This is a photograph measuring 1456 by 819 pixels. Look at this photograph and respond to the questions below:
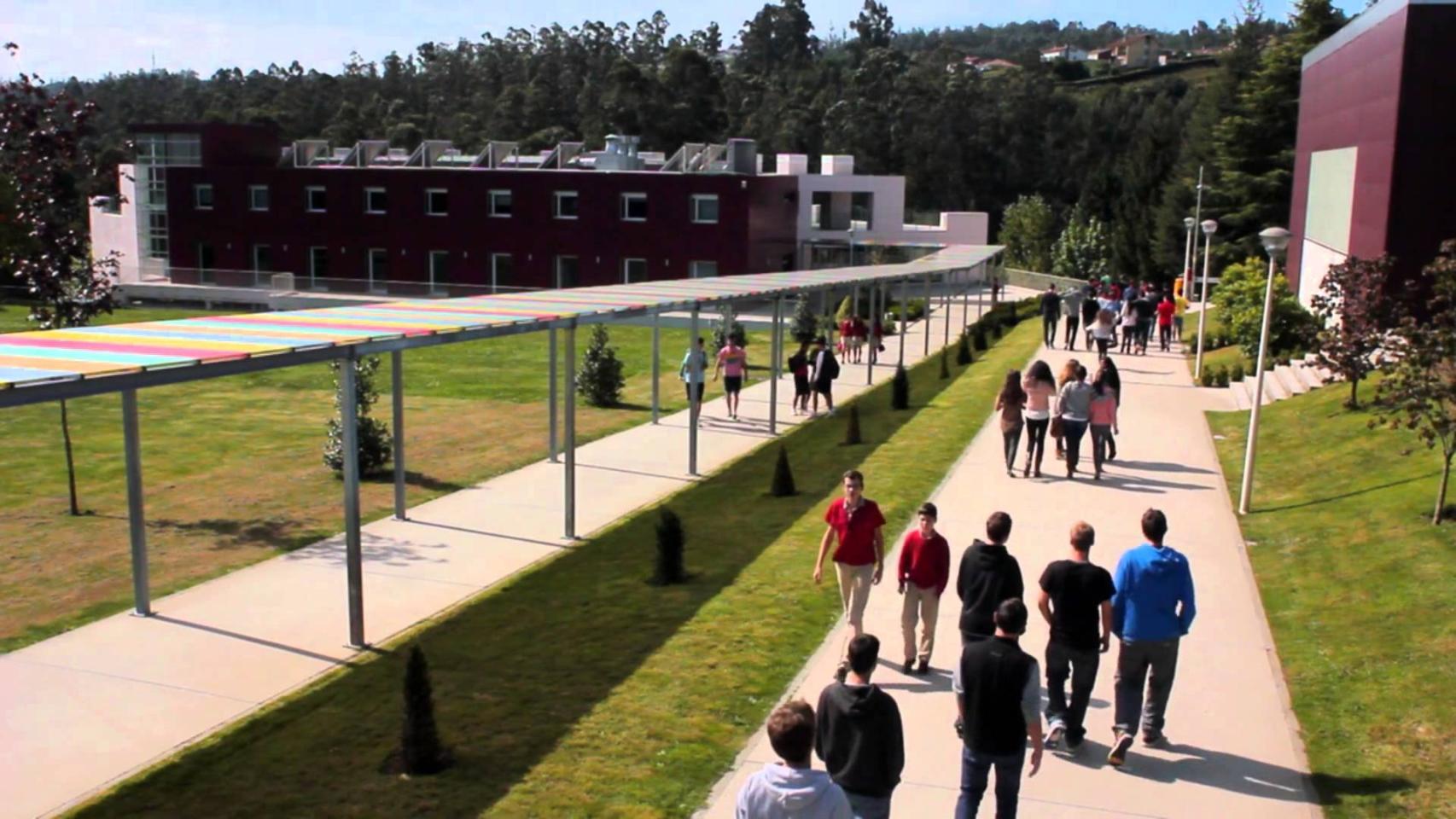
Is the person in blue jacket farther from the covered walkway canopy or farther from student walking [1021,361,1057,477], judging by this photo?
student walking [1021,361,1057,477]

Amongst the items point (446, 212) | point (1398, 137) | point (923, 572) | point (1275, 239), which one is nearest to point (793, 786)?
point (923, 572)

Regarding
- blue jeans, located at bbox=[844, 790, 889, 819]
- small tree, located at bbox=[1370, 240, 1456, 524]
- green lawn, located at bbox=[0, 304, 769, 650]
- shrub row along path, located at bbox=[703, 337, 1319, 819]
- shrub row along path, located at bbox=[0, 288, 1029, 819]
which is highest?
small tree, located at bbox=[1370, 240, 1456, 524]

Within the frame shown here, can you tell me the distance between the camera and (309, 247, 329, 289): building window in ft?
198

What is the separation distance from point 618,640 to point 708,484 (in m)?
7.31

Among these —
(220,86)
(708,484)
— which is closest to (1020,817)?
(708,484)

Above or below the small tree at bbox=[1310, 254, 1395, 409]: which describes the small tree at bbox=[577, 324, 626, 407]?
below

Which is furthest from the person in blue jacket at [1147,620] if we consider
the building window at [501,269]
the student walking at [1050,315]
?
the building window at [501,269]

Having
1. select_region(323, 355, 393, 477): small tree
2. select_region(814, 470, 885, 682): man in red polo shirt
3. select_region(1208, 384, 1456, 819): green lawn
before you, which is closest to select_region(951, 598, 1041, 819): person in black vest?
select_region(1208, 384, 1456, 819): green lawn

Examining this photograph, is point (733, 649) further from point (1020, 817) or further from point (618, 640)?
point (1020, 817)

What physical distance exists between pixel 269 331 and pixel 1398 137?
21605 millimetres

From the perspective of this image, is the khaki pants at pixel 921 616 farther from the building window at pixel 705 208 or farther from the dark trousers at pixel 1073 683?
the building window at pixel 705 208

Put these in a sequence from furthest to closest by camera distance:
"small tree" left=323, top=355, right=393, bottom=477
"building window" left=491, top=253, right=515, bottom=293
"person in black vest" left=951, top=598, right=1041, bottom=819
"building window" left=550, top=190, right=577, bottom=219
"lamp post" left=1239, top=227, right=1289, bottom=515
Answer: "building window" left=491, top=253, right=515, bottom=293 → "building window" left=550, top=190, right=577, bottom=219 → "small tree" left=323, top=355, right=393, bottom=477 → "lamp post" left=1239, top=227, right=1289, bottom=515 → "person in black vest" left=951, top=598, right=1041, bottom=819

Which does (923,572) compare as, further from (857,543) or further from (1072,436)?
(1072,436)

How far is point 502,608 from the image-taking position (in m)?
12.2
